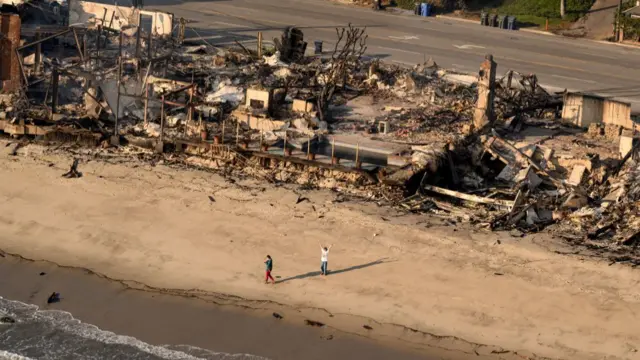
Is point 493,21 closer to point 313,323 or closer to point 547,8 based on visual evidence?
point 547,8

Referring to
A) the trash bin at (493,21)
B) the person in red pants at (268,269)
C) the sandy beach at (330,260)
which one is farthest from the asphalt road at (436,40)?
the person in red pants at (268,269)

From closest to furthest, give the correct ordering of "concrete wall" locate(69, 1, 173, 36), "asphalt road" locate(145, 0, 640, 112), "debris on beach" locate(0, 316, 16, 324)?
"debris on beach" locate(0, 316, 16, 324)
"asphalt road" locate(145, 0, 640, 112)
"concrete wall" locate(69, 1, 173, 36)

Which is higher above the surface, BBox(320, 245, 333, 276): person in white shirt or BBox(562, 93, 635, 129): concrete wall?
BBox(562, 93, 635, 129): concrete wall

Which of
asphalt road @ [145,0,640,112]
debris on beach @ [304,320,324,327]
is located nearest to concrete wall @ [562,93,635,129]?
asphalt road @ [145,0,640,112]

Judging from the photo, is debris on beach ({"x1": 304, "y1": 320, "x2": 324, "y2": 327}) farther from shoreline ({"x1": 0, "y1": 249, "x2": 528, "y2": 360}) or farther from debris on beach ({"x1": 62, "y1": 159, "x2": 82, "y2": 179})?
debris on beach ({"x1": 62, "y1": 159, "x2": 82, "y2": 179})

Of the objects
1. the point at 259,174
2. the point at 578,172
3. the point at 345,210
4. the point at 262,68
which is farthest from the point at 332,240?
the point at 262,68

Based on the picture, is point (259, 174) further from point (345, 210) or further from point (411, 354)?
point (411, 354)
